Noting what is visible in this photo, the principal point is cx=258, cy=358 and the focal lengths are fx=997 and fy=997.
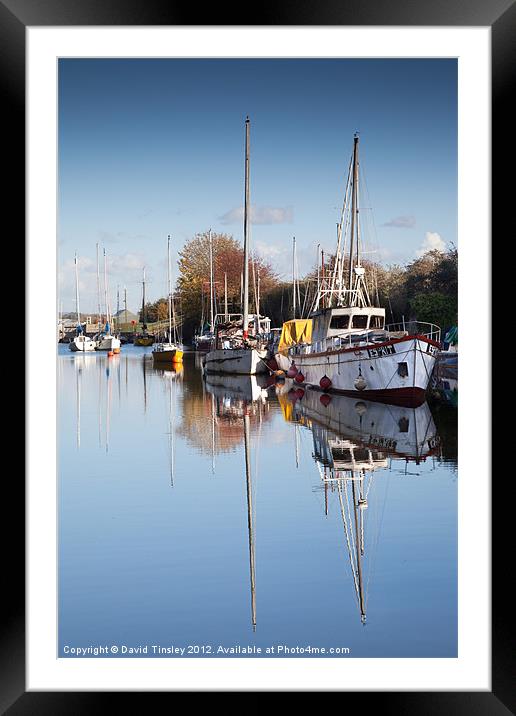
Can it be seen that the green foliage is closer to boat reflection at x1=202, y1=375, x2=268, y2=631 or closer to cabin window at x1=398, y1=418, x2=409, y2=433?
boat reflection at x1=202, y1=375, x2=268, y2=631

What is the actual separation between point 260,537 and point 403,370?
12144 millimetres

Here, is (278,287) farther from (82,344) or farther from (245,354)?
(245,354)

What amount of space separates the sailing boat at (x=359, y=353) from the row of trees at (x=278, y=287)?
4027 millimetres

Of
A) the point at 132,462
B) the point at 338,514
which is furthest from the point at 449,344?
the point at 338,514

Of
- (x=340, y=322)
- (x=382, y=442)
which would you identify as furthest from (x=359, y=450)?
(x=340, y=322)

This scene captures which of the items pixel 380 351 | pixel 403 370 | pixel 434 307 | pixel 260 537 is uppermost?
pixel 434 307

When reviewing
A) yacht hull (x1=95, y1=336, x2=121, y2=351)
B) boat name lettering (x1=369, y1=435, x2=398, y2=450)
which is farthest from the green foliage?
yacht hull (x1=95, y1=336, x2=121, y2=351)

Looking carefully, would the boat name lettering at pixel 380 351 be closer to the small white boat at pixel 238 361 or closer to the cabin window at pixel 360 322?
the cabin window at pixel 360 322

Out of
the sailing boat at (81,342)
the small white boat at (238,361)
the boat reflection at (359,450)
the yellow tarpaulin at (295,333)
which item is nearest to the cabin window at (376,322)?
the boat reflection at (359,450)

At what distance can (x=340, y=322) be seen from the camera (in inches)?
926

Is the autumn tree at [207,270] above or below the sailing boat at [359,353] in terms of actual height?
above
